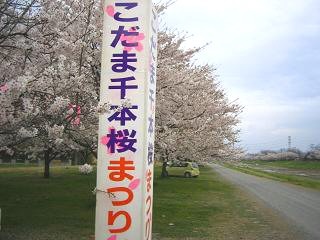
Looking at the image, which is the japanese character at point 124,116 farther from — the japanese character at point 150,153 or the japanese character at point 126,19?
the japanese character at point 126,19

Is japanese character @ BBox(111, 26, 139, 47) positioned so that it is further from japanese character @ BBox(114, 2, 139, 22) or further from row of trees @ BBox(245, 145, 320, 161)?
row of trees @ BBox(245, 145, 320, 161)

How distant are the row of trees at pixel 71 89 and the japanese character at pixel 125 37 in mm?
870

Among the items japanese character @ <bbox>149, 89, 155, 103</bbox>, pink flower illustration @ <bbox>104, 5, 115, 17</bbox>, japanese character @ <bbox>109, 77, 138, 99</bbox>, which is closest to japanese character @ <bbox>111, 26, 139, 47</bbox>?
pink flower illustration @ <bbox>104, 5, 115, 17</bbox>

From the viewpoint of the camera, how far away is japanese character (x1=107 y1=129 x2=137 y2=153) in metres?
6.29

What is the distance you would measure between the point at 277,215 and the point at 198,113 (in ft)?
20.2

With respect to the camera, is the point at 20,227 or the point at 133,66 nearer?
the point at 133,66

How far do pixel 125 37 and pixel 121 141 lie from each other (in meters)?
1.50

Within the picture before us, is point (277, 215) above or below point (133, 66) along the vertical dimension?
below

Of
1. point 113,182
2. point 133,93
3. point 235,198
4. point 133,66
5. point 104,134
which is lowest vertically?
point 235,198

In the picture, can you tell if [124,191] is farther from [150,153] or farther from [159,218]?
[159,218]

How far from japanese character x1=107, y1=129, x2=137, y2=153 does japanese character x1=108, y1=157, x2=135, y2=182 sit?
160 mm

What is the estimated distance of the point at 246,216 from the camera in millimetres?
14539

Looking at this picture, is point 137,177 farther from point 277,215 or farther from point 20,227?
point 277,215

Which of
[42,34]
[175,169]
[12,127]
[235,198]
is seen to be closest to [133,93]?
[12,127]
